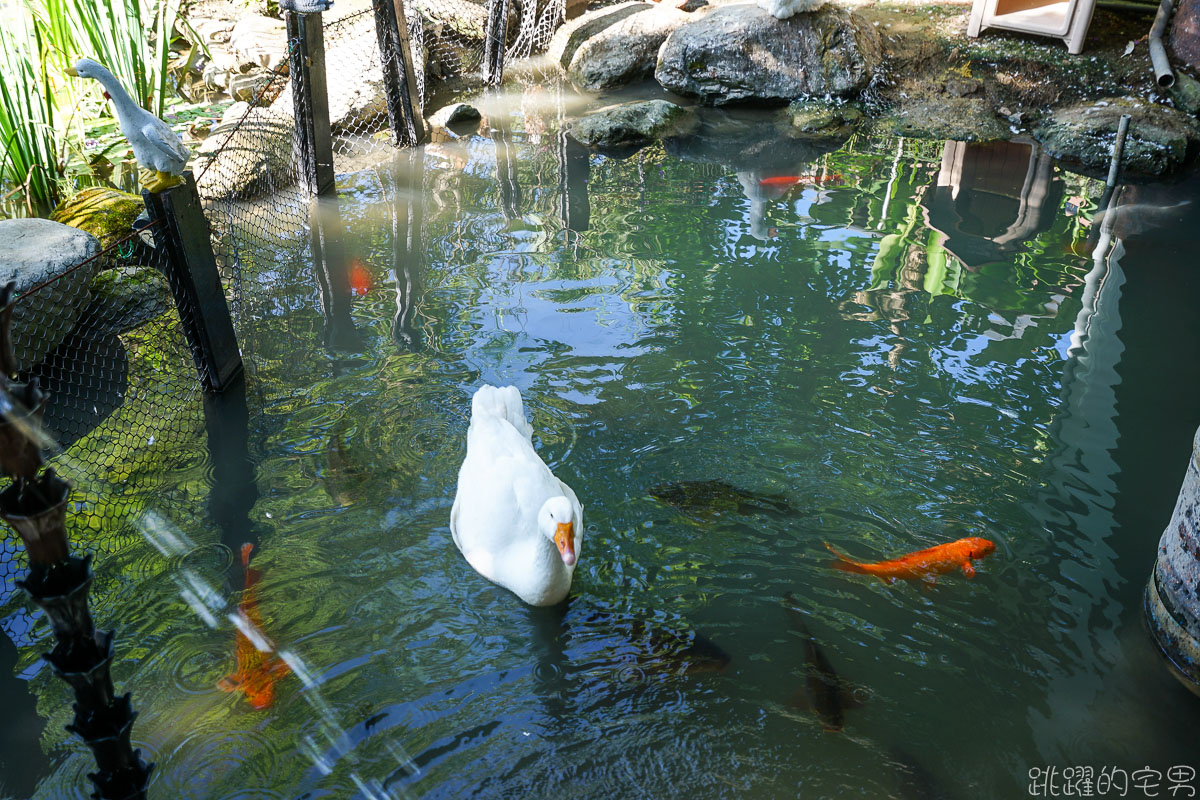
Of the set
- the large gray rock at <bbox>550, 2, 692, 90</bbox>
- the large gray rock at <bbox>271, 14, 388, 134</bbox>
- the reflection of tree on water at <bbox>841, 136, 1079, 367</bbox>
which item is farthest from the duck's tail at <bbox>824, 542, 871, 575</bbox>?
the large gray rock at <bbox>550, 2, 692, 90</bbox>

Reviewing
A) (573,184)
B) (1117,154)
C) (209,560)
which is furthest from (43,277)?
(1117,154)

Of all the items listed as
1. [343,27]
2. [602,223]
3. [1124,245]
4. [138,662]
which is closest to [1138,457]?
[1124,245]

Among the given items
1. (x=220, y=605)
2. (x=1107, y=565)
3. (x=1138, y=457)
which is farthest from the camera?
(x=1138, y=457)

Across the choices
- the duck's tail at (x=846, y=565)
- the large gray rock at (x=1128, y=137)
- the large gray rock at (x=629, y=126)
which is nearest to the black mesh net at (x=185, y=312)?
the large gray rock at (x=629, y=126)

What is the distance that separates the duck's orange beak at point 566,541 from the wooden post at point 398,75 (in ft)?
21.8

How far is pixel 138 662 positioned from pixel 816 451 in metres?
3.47

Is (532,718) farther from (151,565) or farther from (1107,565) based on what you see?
(1107,565)

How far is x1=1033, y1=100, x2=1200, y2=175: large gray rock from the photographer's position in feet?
27.3

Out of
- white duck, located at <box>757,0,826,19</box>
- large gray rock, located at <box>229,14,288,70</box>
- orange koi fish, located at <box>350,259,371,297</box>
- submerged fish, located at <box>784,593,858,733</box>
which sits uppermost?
white duck, located at <box>757,0,826,19</box>

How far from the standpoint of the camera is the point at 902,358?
215 inches

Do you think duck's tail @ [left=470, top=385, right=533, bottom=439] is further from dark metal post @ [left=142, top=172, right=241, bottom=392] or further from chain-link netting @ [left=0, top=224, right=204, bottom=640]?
dark metal post @ [left=142, top=172, right=241, bottom=392]

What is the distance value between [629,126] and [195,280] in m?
5.59

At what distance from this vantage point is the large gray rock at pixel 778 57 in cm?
1020

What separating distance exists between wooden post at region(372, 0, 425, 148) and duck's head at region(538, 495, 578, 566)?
6.54m
